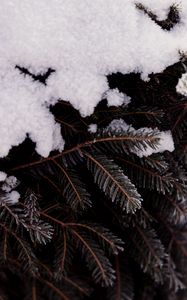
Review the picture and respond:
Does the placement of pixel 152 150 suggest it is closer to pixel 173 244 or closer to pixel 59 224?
pixel 59 224

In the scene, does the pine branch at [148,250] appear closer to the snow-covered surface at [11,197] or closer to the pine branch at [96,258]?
the pine branch at [96,258]

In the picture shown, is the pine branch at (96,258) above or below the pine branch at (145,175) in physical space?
below

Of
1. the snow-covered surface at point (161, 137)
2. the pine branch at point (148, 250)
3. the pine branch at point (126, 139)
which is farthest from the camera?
the pine branch at point (148, 250)

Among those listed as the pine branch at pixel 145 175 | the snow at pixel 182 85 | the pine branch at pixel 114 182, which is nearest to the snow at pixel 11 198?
the pine branch at pixel 114 182

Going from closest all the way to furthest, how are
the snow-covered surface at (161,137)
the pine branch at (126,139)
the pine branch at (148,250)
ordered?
the pine branch at (126,139)
the snow-covered surface at (161,137)
the pine branch at (148,250)

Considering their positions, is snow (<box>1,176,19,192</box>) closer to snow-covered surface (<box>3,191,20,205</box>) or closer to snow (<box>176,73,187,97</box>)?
snow-covered surface (<box>3,191,20,205</box>)

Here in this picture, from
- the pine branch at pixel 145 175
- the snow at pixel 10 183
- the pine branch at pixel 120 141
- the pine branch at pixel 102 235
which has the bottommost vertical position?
the pine branch at pixel 102 235
